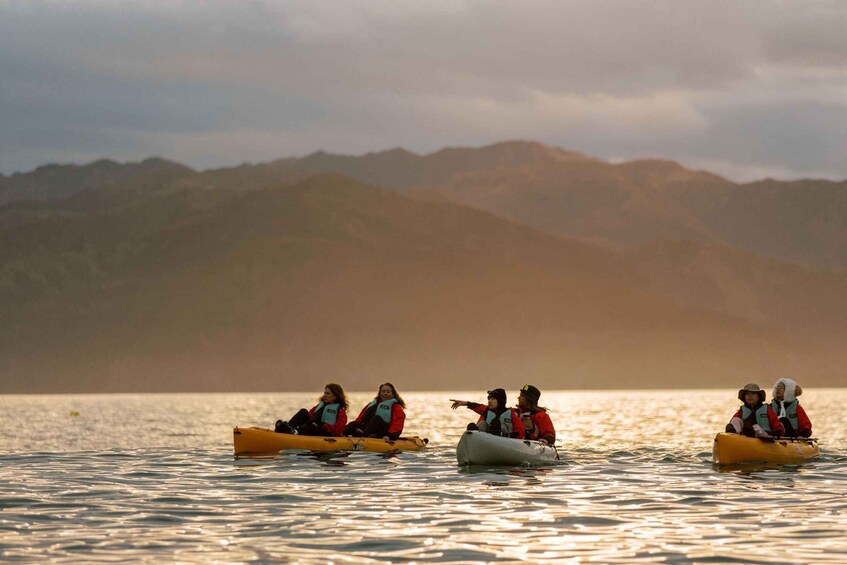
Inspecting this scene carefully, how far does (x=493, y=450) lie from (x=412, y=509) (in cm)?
865

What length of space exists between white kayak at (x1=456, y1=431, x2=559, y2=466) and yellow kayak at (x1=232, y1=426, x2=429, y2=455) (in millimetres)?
3922

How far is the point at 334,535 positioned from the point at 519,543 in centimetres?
278

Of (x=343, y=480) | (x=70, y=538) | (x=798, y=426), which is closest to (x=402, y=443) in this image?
(x=343, y=480)

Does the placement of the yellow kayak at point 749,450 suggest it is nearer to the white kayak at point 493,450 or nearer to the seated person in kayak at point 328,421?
the white kayak at point 493,450

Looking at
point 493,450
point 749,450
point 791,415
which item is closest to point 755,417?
point 749,450

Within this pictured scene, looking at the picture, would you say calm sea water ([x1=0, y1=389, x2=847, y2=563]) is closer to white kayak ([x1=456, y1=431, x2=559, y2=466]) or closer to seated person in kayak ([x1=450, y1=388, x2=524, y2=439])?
white kayak ([x1=456, y1=431, x2=559, y2=466])

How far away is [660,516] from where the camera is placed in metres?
21.9

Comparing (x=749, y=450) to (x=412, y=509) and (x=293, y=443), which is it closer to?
(x=293, y=443)

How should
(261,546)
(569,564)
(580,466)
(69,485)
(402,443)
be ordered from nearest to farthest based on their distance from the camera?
1. (569,564)
2. (261,546)
3. (69,485)
4. (580,466)
5. (402,443)

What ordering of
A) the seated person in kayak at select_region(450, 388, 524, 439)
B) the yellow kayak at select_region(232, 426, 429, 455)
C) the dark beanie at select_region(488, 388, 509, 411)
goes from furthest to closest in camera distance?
1. the yellow kayak at select_region(232, 426, 429, 455)
2. the seated person in kayak at select_region(450, 388, 524, 439)
3. the dark beanie at select_region(488, 388, 509, 411)

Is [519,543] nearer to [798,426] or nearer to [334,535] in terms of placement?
[334,535]

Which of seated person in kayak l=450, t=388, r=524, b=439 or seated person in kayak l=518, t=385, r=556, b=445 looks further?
seated person in kayak l=518, t=385, r=556, b=445

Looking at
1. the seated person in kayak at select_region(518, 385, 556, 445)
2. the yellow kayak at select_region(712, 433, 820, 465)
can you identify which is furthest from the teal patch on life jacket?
the yellow kayak at select_region(712, 433, 820, 465)

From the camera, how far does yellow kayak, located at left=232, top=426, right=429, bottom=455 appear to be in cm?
3466
